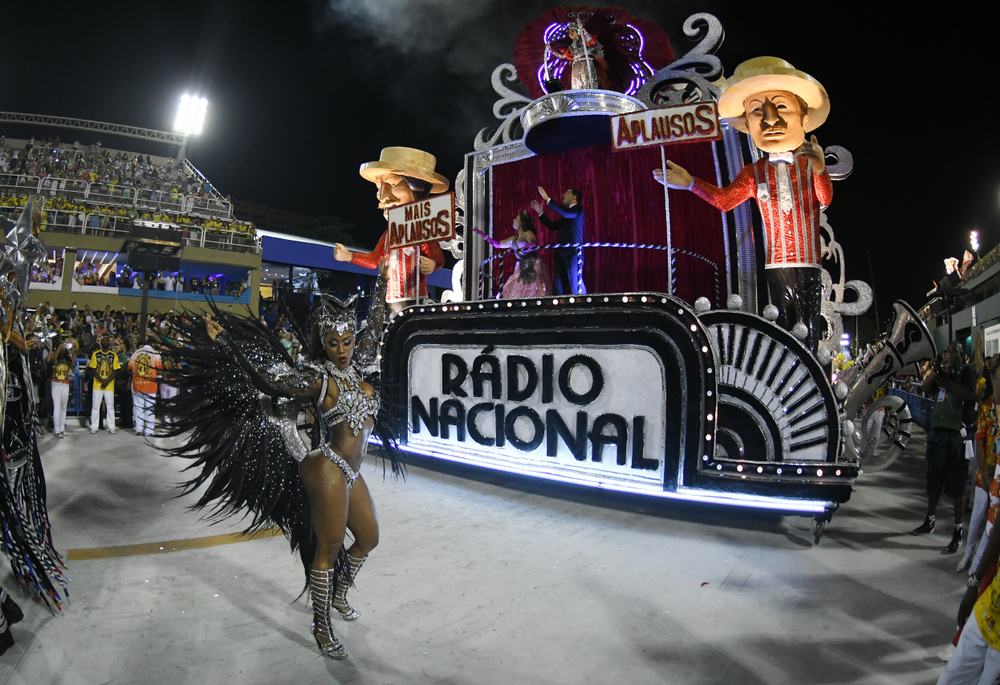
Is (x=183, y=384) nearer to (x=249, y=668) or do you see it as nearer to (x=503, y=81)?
(x=249, y=668)

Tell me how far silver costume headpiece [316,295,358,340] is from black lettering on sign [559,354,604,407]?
2.66 metres

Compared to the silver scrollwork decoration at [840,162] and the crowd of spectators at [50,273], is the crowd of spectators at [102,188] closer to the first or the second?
the crowd of spectators at [50,273]

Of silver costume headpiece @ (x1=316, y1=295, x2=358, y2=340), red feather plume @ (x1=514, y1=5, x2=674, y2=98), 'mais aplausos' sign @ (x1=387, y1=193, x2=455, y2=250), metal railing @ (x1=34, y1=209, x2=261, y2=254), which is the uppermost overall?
metal railing @ (x1=34, y1=209, x2=261, y2=254)

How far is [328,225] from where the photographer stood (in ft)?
133

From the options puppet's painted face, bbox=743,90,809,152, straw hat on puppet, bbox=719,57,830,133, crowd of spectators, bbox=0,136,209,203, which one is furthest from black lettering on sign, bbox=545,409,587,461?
crowd of spectators, bbox=0,136,209,203

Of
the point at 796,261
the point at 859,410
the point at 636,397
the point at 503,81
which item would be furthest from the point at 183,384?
the point at 503,81

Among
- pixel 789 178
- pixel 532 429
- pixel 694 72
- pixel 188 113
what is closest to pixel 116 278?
pixel 188 113

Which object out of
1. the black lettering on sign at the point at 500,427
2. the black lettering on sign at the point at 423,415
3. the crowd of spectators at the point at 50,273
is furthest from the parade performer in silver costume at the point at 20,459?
the crowd of spectators at the point at 50,273

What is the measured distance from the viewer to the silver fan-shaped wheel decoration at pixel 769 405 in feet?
14.8

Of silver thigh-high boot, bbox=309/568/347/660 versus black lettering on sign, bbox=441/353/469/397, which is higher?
black lettering on sign, bbox=441/353/469/397

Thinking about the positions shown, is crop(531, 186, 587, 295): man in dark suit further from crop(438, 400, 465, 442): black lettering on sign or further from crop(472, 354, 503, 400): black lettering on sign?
crop(438, 400, 465, 442): black lettering on sign

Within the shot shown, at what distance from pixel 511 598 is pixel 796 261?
12.1 ft

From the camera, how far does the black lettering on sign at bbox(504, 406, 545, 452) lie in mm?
5520

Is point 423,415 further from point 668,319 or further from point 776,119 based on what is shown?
point 776,119
